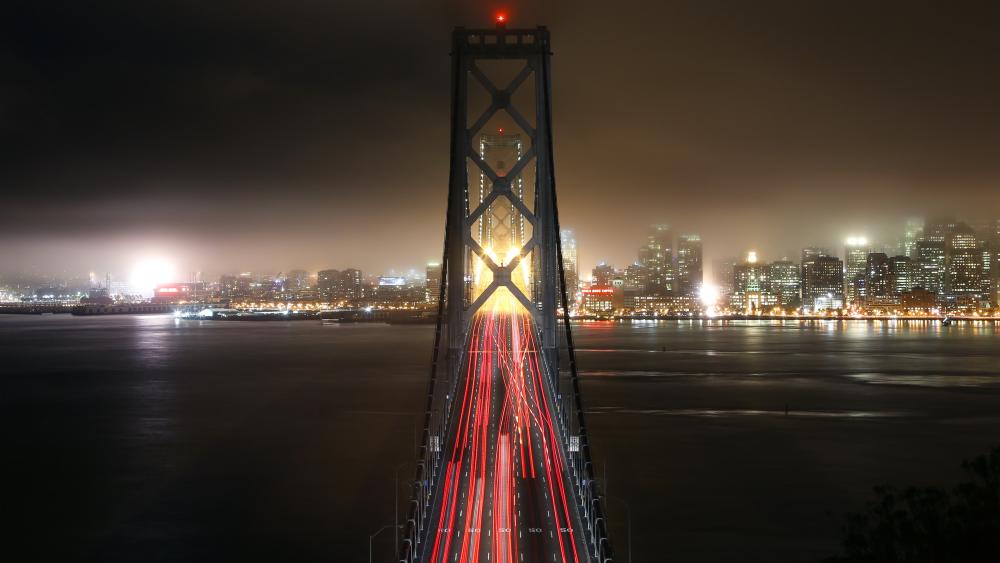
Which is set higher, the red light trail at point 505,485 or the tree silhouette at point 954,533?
the tree silhouette at point 954,533

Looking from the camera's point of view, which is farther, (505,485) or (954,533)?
(505,485)

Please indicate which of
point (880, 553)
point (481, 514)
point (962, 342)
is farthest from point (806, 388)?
point (962, 342)

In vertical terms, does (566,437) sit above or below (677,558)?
above

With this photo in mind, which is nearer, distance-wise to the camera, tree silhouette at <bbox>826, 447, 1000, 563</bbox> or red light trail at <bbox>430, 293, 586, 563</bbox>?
tree silhouette at <bbox>826, 447, 1000, 563</bbox>

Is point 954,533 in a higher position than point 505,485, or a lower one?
higher

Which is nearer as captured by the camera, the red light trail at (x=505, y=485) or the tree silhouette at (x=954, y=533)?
the tree silhouette at (x=954, y=533)

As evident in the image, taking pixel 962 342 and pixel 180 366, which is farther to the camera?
pixel 962 342

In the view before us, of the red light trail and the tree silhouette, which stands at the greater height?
the tree silhouette

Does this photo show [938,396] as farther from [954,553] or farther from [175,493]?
[954,553]
